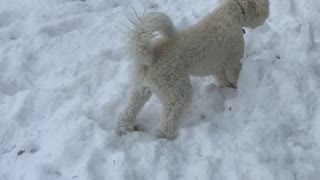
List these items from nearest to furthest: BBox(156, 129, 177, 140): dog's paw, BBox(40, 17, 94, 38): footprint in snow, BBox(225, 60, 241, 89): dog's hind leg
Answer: BBox(156, 129, 177, 140): dog's paw < BBox(225, 60, 241, 89): dog's hind leg < BBox(40, 17, 94, 38): footprint in snow

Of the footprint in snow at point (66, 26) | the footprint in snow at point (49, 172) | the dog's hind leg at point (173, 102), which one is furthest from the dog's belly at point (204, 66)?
the footprint in snow at point (66, 26)

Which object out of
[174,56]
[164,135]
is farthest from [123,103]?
[174,56]

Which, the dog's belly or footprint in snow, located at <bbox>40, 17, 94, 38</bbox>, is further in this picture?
footprint in snow, located at <bbox>40, 17, 94, 38</bbox>

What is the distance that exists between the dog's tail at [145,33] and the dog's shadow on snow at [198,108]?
0.79 metres

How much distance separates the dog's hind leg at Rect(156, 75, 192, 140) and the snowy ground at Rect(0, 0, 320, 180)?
108 mm

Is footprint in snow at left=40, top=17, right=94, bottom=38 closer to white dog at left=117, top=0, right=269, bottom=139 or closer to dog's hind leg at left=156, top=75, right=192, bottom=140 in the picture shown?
white dog at left=117, top=0, right=269, bottom=139

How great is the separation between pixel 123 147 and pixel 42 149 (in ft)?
2.42

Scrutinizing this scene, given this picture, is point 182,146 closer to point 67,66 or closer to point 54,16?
point 67,66

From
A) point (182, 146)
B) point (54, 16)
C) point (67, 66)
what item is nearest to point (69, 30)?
point (54, 16)

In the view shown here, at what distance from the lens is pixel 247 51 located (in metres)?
5.49

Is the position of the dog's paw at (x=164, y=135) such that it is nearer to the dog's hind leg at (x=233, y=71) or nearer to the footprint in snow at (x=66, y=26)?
the dog's hind leg at (x=233, y=71)

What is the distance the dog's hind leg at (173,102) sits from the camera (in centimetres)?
418

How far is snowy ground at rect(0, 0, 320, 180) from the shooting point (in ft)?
13.1

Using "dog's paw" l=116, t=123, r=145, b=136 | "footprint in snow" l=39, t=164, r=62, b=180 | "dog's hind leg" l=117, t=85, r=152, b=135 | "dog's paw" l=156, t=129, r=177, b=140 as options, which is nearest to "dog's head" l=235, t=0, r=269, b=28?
"dog's hind leg" l=117, t=85, r=152, b=135
